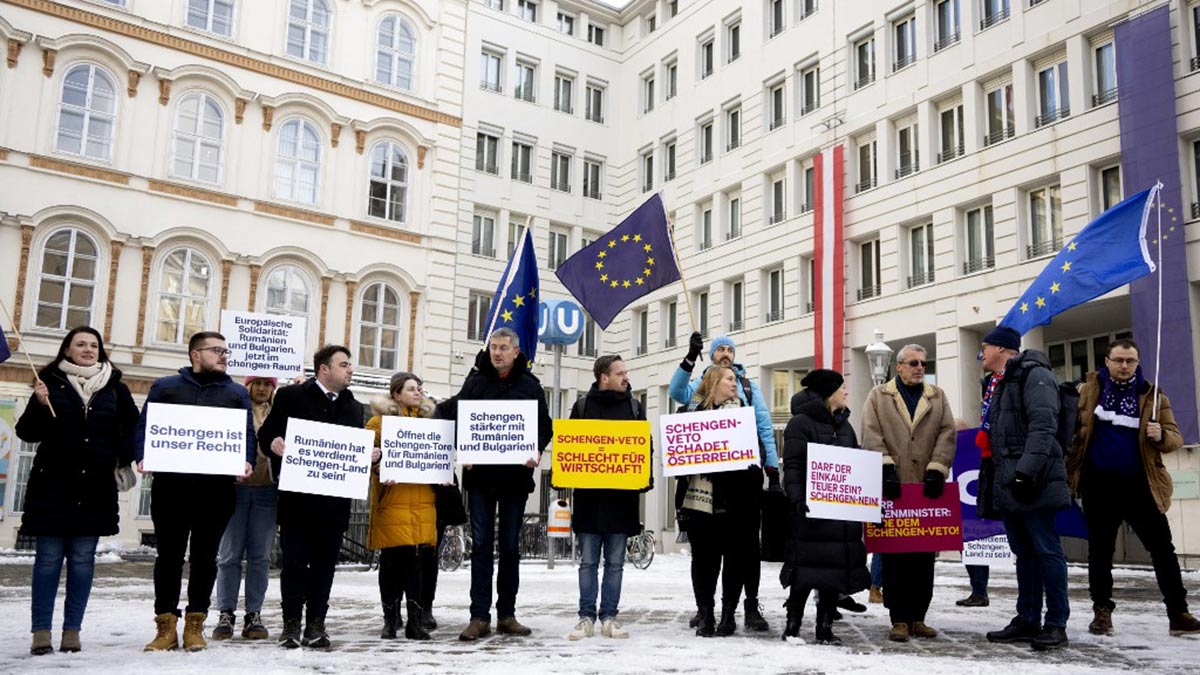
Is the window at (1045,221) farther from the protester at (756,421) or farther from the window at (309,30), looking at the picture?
the window at (309,30)

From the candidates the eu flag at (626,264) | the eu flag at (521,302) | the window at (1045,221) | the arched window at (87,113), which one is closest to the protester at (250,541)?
the eu flag at (521,302)

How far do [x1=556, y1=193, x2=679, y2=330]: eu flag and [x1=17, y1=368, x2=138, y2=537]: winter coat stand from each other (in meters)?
4.42

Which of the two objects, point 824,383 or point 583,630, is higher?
point 824,383

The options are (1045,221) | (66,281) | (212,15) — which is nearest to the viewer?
(1045,221)

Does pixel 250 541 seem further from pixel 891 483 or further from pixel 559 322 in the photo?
pixel 559 322

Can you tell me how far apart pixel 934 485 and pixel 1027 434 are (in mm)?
708

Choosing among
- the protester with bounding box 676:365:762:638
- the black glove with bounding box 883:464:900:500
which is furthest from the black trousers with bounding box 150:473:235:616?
the black glove with bounding box 883:464:900:500

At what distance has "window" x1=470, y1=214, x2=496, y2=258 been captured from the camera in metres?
36.2

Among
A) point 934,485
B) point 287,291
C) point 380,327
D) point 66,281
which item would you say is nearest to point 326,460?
point 934,485

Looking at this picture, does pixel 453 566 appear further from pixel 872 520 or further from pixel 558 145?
pixel 558 145

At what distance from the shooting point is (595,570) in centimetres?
777

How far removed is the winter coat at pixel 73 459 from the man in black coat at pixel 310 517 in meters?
0.95

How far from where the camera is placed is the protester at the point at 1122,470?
802cm

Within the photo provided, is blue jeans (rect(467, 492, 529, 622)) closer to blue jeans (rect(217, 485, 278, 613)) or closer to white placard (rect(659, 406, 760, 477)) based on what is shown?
white placard (rect(659, 406, 760, 477))
